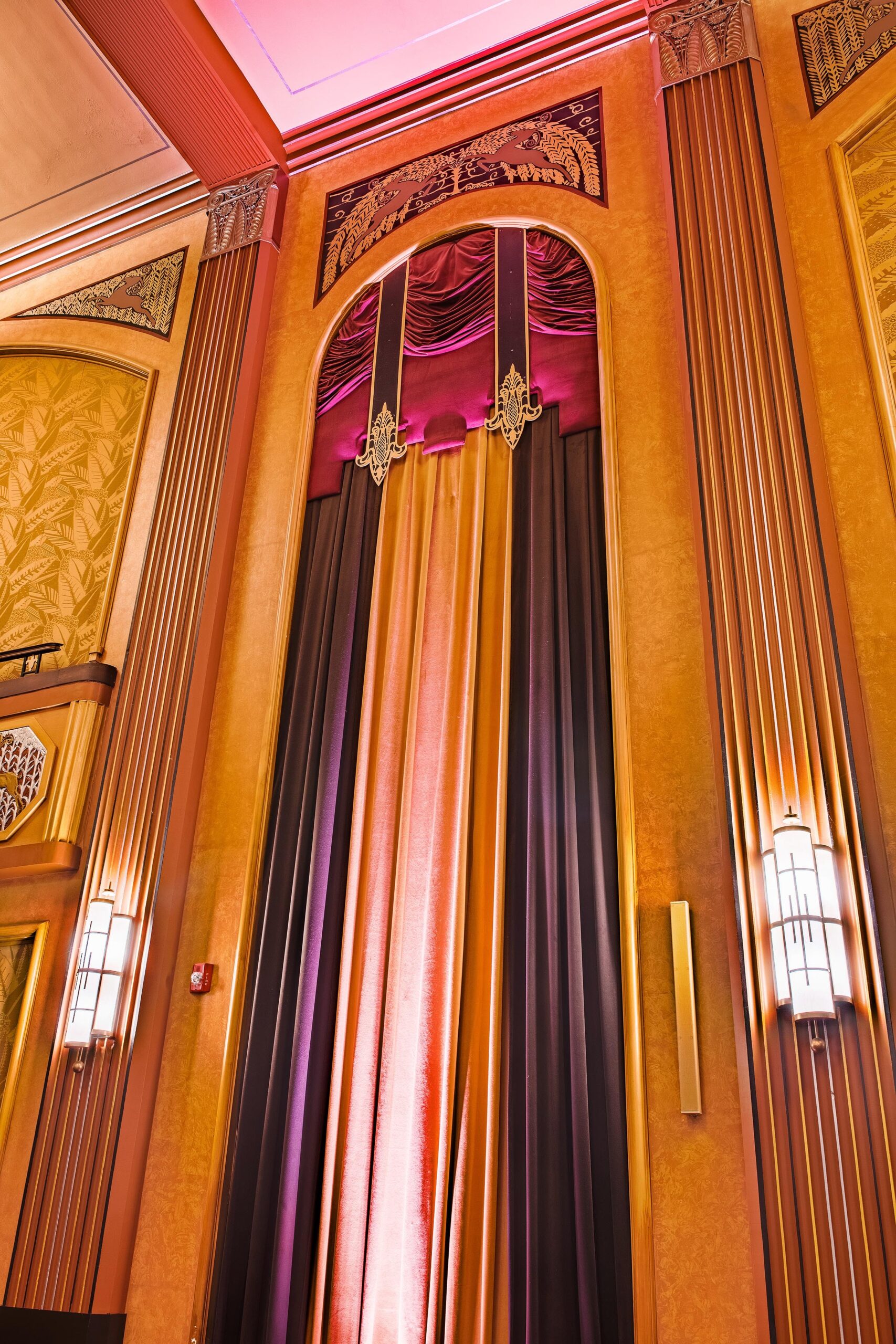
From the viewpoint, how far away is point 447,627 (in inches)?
168

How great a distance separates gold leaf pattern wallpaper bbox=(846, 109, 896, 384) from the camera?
13.1 ft

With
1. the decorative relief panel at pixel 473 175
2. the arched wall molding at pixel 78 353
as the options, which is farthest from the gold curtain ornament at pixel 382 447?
the arched wall molding at pixel 78 353

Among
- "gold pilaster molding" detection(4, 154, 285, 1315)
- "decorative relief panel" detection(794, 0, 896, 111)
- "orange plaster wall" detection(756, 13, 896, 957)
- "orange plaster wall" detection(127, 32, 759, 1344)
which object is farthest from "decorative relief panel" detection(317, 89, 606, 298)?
"decorative relief panel" detection(794, 0, 896, 111)

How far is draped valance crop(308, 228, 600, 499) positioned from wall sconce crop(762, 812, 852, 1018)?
1.99 m

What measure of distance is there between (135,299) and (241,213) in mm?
777

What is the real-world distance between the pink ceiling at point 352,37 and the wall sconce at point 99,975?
443 cm

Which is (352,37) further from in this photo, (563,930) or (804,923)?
(804,923)

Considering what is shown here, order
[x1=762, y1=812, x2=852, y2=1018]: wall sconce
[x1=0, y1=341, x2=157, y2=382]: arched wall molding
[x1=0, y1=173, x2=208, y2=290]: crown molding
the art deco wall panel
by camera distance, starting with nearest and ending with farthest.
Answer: the art deco wall panel
[x1=762, y1=812, x2=852, y2=1018]: wall sconce
[x1=0, y1=341, x2=157, y2=382]: arched wall molding
[x1=0, y1=173, x2=208, y2=290]: crown molding

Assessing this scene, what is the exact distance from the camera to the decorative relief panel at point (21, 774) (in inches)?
188

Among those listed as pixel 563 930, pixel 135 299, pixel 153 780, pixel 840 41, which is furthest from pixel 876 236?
pixel 135 299

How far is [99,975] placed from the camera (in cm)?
410

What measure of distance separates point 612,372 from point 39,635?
306 cm

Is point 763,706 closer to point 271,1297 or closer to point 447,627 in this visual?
point 447,627

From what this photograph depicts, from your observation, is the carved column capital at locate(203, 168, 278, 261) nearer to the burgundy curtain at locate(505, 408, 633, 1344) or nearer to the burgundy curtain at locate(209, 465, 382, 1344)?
the burgundy curtain at locate(209, 465, 382, 1344)
